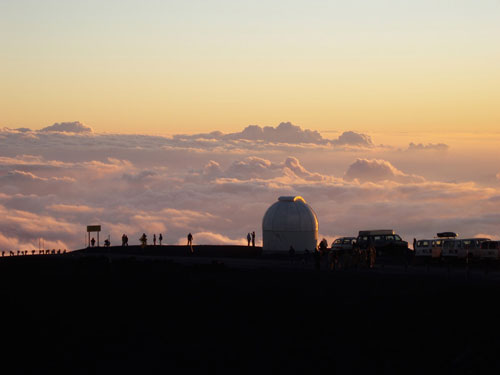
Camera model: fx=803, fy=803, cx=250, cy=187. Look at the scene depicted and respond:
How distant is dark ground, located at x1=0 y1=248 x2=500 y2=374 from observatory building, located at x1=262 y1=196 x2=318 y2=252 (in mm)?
28932

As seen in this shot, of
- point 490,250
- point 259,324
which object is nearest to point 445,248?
point 490,250

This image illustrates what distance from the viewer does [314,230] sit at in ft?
303

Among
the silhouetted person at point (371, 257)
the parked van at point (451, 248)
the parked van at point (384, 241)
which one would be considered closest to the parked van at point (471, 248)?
the parked van at point (451, 248)

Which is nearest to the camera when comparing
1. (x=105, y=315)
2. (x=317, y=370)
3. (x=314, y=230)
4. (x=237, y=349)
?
(x=317, y=370)

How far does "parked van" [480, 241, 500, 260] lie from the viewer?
64312mm

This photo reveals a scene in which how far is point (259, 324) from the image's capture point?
41.7 m

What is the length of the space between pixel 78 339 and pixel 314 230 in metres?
54.8

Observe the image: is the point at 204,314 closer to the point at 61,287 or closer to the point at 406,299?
the point at 406,299

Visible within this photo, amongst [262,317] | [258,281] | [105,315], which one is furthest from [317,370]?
[258,281]

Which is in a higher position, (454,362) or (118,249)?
(118,249)

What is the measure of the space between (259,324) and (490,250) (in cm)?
2993

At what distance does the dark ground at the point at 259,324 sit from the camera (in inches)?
1352

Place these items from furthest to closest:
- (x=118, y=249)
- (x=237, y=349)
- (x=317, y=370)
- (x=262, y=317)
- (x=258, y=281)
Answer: (x=118, y=249) → (x=258, y=281) → (x=262, y=317) → (x=237, y=349) → (x=317, y=370)

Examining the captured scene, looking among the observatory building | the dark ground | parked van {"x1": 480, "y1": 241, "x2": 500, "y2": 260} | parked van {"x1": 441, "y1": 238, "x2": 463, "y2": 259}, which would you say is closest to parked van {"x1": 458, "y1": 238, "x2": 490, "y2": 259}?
parked van {"x1": 441, "y1": 238, "x2": 463, "y2": 259}
